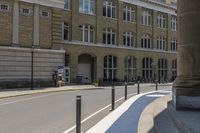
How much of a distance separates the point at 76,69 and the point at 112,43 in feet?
29.5

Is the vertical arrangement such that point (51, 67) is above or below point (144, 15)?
below

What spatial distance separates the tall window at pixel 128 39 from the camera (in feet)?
197

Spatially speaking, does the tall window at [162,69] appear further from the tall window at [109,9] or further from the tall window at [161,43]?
the tall window at [109,9]

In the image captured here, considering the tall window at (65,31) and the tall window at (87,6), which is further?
the tall window at (87,6)

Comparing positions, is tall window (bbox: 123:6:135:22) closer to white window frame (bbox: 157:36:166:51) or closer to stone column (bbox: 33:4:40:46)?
white window frame (bbox: 157:36:166:51)

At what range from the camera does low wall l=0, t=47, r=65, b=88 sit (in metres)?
40.0

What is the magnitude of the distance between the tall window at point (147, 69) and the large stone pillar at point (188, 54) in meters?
51.3

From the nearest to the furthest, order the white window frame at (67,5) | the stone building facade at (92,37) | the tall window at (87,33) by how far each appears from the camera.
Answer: the stone building facade at (92,37) < the white window frame at (67,5) < the tall window at (87,33)

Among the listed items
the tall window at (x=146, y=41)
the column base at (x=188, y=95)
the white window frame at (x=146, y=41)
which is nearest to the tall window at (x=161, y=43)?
the white window frame at (x=146, y=41)

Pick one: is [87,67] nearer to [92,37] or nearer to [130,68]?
[92,37]

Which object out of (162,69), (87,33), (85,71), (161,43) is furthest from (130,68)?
(161,43)

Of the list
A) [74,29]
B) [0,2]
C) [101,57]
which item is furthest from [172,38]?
[0,2]

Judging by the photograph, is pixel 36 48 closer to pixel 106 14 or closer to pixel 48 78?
pixel 48 78

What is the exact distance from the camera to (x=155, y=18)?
6706 centimetres
